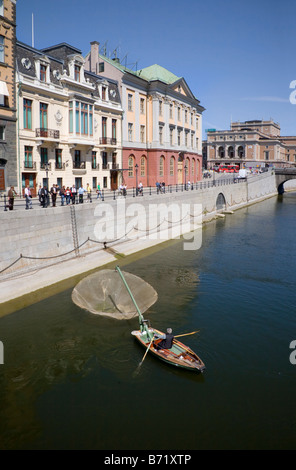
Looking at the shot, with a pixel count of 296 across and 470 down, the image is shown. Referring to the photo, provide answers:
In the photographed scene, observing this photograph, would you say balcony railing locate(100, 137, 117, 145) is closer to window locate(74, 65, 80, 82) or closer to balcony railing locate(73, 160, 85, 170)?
balcony railing locate(73, 160, 85, 170)

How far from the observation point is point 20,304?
21062 millimetres

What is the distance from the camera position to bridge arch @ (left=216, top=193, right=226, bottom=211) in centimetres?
5997

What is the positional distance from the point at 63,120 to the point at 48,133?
2973 mm

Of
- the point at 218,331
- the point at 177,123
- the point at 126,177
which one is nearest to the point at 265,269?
the point at 218,331

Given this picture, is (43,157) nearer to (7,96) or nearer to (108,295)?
(7,96)

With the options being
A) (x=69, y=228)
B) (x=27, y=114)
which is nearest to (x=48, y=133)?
(x=27, y=114)

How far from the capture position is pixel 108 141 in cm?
4784

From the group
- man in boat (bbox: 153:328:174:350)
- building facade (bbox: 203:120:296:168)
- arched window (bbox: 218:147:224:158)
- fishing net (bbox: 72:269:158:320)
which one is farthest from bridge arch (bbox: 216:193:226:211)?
arched window (bbox: 218:147:224:158)

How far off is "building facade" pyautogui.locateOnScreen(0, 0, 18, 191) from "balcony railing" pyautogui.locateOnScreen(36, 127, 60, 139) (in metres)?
3.03

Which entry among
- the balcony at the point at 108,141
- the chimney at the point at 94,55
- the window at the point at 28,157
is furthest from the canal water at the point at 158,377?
the chimney at the point at 94,55

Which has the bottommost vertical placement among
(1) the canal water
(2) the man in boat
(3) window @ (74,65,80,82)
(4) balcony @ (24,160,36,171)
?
(1) the canal water

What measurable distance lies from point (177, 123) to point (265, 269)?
39.7 m

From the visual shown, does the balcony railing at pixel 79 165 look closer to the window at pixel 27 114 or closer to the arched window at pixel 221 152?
the window at pixel 27 114
